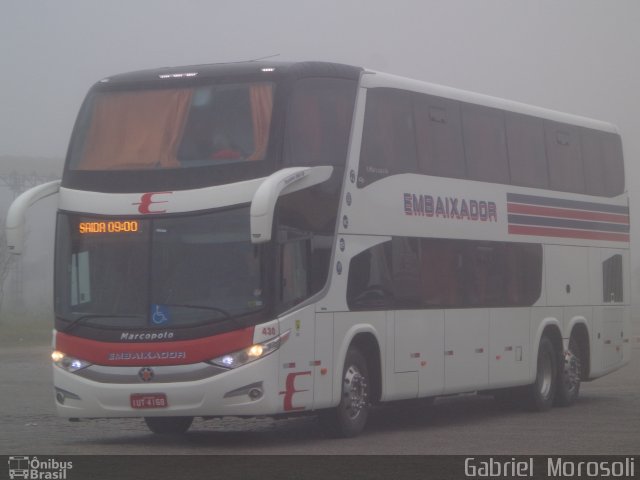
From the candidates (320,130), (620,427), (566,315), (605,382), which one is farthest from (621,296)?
(320,130)

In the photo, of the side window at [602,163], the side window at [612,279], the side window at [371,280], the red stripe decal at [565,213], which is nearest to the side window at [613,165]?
the side window at [602,163]

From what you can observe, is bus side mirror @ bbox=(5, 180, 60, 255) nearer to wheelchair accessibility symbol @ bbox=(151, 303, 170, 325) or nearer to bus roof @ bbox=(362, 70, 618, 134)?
wheelchair accessibility symbol @ bbox=(151, 303, 170, 325)

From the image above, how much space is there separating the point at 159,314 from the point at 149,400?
896mm

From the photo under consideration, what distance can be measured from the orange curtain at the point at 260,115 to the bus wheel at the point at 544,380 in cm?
748

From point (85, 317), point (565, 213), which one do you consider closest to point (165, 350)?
point (85, 317)

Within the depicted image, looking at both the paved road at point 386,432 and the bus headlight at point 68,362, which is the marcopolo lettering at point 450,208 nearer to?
the paved road at point 386,432

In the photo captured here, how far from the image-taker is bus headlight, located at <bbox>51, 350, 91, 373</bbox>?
13.5m

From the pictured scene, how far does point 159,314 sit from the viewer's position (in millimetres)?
13266

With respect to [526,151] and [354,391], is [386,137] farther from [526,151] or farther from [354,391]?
[526,151]

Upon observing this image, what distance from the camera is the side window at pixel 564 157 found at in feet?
64.7

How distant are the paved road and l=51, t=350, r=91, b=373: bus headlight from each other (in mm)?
821

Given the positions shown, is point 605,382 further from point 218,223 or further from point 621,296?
point 218,223

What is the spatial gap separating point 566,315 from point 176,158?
28.0 ft
